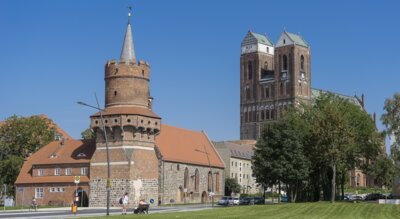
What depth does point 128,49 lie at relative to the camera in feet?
271

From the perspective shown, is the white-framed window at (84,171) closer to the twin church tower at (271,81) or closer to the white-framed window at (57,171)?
the white-framed window at (57,171)

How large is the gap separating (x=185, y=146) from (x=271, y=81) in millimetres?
94836

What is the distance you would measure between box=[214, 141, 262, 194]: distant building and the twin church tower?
151 feet

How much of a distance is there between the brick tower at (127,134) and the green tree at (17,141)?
65.0 ft

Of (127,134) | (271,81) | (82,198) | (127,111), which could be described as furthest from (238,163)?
(271,81)

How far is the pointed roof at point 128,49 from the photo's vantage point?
81.3 meters

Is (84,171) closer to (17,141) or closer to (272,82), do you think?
(17,141)

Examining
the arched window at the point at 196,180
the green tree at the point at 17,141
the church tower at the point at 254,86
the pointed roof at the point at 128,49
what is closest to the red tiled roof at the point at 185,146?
the arched window at the point at 196,180

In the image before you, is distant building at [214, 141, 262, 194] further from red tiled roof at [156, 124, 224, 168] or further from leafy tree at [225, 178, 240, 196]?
red tiled roof at [156, 124, 224, 168]

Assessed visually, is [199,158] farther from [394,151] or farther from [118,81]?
[394,151]

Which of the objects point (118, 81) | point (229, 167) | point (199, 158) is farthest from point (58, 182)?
point (229, 167)

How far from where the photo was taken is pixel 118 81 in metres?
80.6

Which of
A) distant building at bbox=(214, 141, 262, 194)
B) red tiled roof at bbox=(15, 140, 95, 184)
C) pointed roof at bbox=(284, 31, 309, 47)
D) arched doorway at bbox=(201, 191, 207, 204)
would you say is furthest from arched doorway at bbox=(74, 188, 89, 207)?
pointed roof at bbox=(284, 31, 309, 47)

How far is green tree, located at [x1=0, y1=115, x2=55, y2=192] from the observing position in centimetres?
9569
